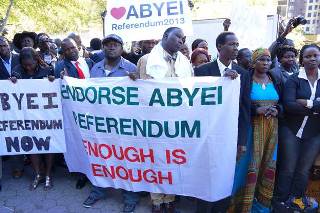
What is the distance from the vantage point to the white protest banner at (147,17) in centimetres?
511

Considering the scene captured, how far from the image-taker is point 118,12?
5160mm

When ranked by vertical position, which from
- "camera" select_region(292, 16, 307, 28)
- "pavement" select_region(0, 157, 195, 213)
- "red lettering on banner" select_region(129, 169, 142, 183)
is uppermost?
"camera" select_region(292, 16, 307, 28)

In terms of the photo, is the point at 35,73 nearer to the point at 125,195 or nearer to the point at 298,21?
the point at 125,195

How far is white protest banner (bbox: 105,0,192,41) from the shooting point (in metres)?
5.11

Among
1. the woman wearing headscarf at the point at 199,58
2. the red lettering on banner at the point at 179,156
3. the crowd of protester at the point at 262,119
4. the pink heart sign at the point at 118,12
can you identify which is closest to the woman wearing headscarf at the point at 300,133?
the crowd of protester at the point at 262,119

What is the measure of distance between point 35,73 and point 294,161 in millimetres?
3330

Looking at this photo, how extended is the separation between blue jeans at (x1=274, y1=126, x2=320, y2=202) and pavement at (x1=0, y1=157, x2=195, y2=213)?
43.2 inches

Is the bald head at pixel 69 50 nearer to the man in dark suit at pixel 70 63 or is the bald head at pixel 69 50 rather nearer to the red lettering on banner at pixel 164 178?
the man in dark suit at pixel 70 63

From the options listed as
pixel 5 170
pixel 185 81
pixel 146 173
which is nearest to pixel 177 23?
pixel 185 81

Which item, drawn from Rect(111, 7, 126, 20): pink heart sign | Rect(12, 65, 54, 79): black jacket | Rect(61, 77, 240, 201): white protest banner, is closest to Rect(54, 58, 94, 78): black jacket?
Rect(12, 65, 54, 79): black jacket

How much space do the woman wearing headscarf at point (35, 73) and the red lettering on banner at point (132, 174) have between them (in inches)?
34.2

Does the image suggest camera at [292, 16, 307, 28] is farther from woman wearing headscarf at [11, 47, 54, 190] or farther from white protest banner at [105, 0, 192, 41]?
woman wearing headscarf at [11, 47, 54, 190]

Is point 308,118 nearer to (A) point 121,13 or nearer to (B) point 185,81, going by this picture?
(B) point 185,81

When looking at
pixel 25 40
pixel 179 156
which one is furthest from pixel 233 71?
pixel 25 40
